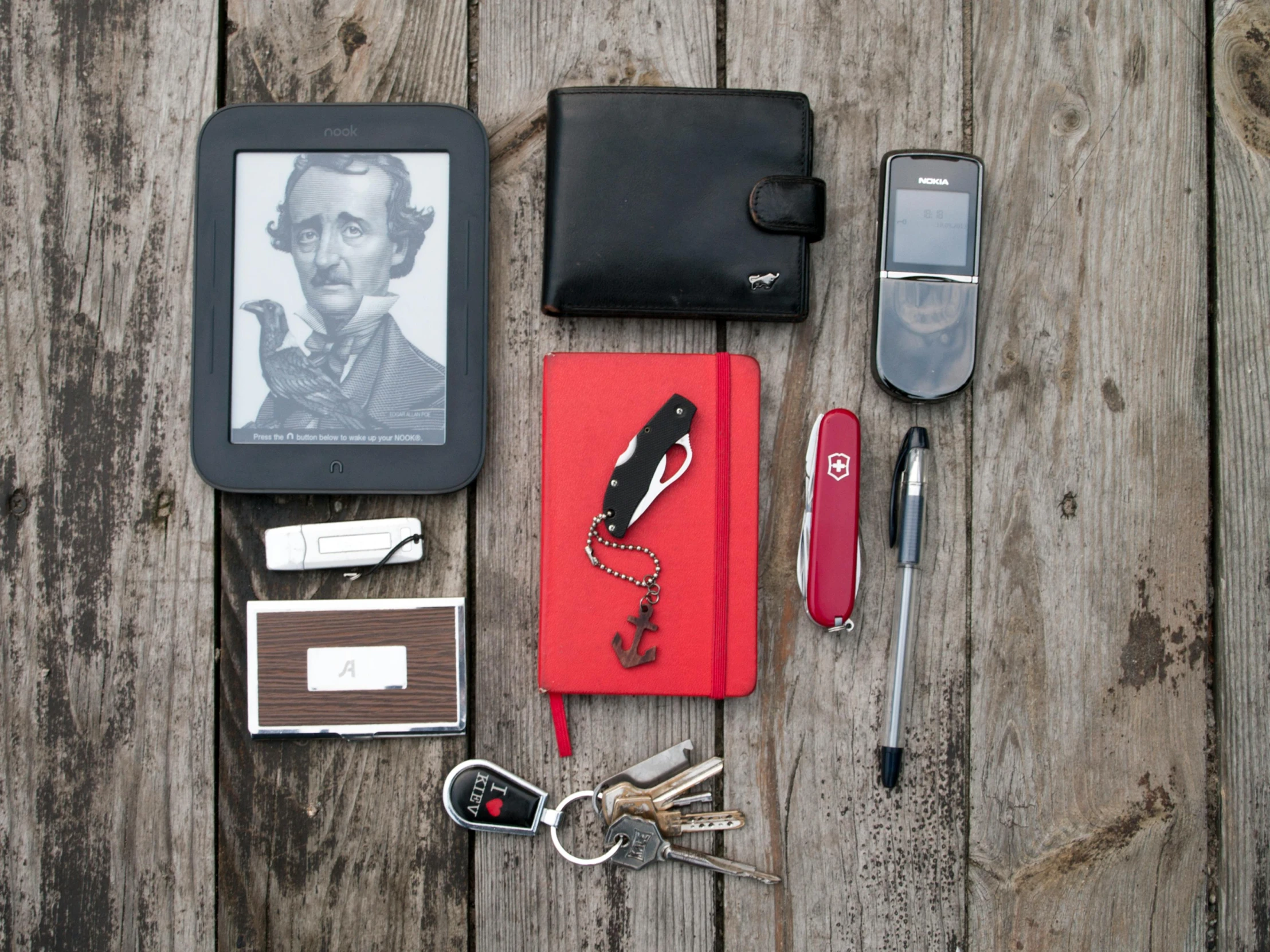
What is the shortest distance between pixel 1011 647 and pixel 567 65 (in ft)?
2.93

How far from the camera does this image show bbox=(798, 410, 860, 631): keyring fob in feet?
3.21

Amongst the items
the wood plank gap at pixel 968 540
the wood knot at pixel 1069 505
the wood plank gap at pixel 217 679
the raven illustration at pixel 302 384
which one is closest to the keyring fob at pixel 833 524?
the wood plank gap at pixel 968 540

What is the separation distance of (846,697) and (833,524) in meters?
0.21

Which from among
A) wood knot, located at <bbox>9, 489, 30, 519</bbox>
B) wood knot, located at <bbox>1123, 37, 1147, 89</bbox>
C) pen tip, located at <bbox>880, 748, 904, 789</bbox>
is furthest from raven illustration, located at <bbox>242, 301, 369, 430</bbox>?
wood knot, located at <bbox>1123, 37, 1147, 89</bbox>

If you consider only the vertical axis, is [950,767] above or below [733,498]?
below

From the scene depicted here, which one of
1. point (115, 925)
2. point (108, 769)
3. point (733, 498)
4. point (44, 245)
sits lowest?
point (115, 925)

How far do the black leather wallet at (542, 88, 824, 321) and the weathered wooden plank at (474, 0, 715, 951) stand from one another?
0.06 m

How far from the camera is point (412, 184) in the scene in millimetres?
1007

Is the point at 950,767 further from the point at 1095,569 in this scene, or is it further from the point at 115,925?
the point at 115,925

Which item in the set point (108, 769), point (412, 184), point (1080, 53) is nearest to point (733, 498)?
point (412, 184)

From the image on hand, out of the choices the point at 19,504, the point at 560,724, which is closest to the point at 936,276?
the point at 560,724

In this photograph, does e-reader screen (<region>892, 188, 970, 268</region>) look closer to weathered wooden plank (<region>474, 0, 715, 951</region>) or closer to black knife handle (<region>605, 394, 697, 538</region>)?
weathered wooden plank (<region>474, 0, 715, 951</region>)

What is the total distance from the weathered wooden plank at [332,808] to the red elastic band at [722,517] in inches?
12.0

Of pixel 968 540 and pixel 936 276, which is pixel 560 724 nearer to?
pixel 968 540
